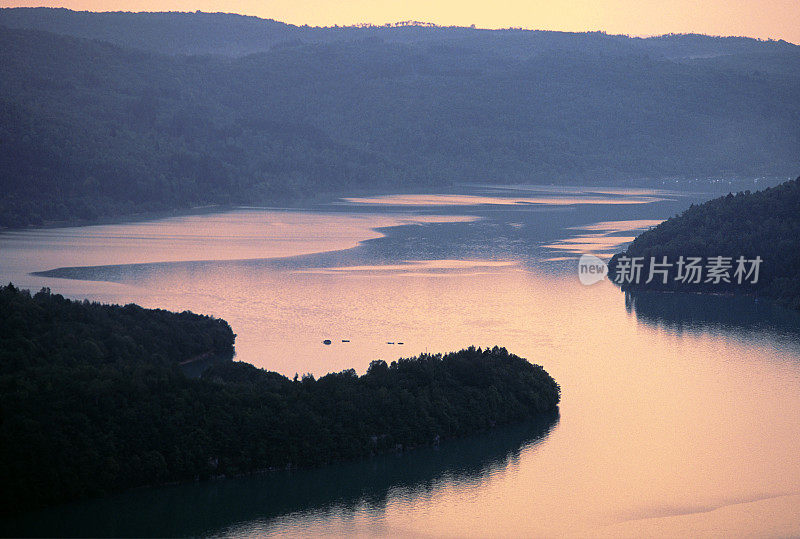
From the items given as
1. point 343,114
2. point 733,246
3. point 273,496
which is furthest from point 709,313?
Answer: point 343,114

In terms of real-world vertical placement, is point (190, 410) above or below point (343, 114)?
below

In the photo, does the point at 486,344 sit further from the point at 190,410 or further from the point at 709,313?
the point at 190,410

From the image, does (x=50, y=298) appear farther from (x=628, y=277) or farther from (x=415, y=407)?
(x=628, y=277)

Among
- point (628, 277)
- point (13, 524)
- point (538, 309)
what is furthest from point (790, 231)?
point (13, 524)

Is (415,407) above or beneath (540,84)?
beneath

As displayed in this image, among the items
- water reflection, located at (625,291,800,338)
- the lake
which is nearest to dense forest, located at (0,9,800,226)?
the lake

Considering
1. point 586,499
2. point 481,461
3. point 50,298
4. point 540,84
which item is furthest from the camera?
point 540,84

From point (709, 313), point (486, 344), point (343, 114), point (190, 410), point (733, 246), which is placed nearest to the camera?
point (190, 410)
